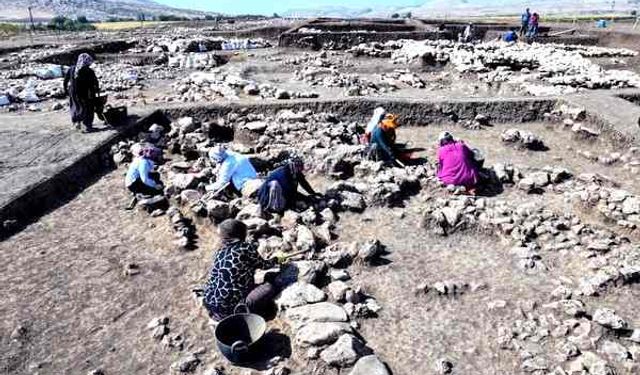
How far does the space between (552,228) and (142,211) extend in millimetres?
5625

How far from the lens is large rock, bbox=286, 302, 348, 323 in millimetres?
4496

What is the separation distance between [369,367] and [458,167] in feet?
14.2

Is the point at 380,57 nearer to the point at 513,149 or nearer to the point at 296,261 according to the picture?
the point at 513,149

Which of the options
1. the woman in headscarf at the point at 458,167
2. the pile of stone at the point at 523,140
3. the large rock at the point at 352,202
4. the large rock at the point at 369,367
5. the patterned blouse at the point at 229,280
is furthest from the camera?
the pile of stone at the point at 523,140

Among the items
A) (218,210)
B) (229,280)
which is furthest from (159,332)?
(218,210)

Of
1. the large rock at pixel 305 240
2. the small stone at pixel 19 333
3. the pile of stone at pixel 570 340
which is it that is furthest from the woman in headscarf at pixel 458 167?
the small stone at pixel 19 333

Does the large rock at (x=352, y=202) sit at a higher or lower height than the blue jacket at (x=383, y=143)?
lower

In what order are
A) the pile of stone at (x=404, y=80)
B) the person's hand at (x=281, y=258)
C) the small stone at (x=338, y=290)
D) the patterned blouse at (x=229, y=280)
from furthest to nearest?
the pile of stone at (x=404, y=80) → the person's hand at (x=281, y=258) → the small stone at (x=338, y=290) → the patterned blouse at (x=229, y=280)

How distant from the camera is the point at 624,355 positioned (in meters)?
4.12

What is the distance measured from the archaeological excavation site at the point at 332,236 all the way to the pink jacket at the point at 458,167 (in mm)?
75

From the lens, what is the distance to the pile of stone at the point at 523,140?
9492mm

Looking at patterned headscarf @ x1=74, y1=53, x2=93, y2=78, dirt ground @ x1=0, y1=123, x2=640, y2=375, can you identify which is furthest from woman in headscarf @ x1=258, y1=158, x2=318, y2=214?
patterned headscarf @ x1=74, y1=53, x2=93, y2=78

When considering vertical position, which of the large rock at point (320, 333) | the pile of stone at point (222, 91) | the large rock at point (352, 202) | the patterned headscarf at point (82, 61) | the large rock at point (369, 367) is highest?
the patterned headscarf at point (82, 61)

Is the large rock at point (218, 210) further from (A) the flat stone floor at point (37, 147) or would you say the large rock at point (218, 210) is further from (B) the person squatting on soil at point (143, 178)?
(A) the flat stone floor at point (37, 147)
